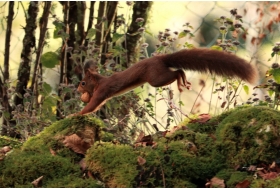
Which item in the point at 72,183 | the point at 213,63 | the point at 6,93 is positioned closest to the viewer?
the point at 72,183

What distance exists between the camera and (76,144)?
2.50 m

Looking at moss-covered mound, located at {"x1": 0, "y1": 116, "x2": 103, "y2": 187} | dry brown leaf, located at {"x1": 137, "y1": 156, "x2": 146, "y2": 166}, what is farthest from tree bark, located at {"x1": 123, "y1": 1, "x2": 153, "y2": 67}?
dry brown leaf, located at {"x1": 137, "y1": 156, "x2": 146, "y2": 166}

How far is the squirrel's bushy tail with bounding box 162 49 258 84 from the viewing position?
249 cm

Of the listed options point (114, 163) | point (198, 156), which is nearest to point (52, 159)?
point (114, 163)

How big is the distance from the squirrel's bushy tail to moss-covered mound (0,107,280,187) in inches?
5.9

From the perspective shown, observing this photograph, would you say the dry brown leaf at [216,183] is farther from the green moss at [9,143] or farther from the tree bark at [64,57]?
the tree bark at [64,57]

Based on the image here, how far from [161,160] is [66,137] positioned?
0.44 metres

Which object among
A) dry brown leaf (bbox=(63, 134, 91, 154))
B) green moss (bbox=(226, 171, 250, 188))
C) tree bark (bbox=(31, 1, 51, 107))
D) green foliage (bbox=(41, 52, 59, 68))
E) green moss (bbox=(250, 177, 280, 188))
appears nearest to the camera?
green moss (bbox=(250, 177, 280, 188))

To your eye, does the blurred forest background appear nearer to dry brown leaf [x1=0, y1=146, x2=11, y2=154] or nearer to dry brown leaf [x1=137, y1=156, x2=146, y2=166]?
dry brown leaf [x1=0, y1=146, x2=11, y2=154]

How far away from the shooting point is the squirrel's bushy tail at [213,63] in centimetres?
249

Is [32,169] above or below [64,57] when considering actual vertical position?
below

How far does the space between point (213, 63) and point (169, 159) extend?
1.61 feet

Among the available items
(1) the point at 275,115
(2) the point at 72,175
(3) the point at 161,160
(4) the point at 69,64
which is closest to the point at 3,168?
(2) the point at 72,175

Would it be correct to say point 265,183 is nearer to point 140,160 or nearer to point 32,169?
point 140,160
